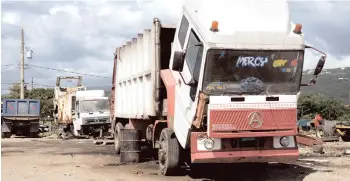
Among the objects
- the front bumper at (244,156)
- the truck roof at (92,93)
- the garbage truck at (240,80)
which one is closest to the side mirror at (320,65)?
the garbage truck at (240,80)

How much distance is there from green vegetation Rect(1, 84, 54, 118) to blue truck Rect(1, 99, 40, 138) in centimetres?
2992

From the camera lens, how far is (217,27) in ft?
27.5

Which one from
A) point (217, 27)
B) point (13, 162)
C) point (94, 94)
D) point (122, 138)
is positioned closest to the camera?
point (217, 27)

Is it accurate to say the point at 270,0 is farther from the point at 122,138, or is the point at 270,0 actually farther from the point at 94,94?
the point at 94,94

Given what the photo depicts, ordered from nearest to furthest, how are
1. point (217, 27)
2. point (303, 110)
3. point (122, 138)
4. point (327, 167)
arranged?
point (217, 27)
point (327, 167)
point (122, 138)
point (303, 110)

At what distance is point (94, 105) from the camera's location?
89.8 ft

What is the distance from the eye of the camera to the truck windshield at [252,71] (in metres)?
8.52

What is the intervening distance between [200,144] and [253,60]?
1822 mm

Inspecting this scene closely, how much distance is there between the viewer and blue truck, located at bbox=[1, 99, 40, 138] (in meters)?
28.1

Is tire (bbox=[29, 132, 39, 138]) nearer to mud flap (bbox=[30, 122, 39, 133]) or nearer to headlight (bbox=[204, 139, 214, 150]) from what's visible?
mud flap (bbox=[30, 122, 39, 133])

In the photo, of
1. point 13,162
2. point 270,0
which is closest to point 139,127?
point 13,162

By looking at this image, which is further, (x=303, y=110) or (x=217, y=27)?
(x=303, y=110)

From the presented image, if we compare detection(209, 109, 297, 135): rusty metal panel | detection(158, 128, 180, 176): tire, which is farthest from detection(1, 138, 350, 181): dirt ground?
detection(209, 109, 297, 135): rusty metal panel

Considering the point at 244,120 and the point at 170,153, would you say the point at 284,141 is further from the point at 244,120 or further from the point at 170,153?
the point at 170,153
